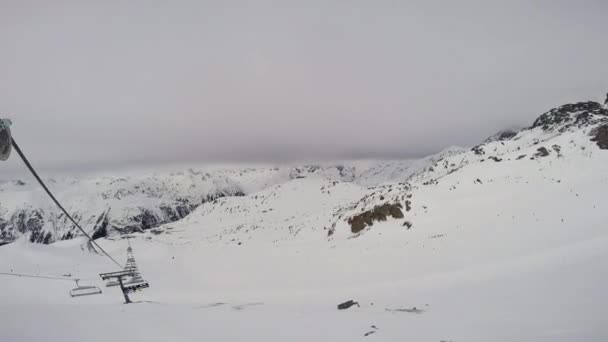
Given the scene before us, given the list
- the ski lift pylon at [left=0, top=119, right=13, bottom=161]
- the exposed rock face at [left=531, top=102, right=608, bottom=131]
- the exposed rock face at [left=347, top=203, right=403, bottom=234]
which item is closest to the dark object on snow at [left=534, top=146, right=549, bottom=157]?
the exposed rock face at [left=347, top=203, right=403, bottom=234]

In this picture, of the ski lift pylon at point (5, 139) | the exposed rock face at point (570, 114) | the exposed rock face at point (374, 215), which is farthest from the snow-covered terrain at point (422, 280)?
the exposed rock face at point (570, 114)

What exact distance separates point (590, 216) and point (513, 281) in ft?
34.6

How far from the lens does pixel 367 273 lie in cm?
2017

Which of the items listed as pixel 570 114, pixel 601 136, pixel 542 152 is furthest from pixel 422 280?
pixel 570 114

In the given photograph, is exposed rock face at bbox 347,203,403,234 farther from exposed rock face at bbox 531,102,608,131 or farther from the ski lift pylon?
exposed rock face at bbox 531,102,608,131

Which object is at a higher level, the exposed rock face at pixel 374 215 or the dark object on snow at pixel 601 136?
the dark object on snow at pixel 601 136

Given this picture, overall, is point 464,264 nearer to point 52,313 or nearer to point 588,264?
point 588,264

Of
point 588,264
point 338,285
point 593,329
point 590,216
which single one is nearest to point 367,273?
point 338,285

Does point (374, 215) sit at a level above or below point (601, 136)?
below

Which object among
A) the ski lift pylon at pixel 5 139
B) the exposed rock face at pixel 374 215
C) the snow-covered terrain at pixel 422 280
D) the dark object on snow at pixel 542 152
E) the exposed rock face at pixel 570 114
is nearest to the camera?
the ski lift pylon at pixel 5 139

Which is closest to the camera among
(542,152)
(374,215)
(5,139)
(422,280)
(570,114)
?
(5,139)

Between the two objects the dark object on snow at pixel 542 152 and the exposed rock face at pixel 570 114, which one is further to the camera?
the exposed rock face at pixel 570 114

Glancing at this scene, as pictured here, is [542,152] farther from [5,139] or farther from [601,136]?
[5,139]

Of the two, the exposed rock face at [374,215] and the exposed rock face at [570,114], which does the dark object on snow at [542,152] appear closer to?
the exposed rock face at [374,215]
